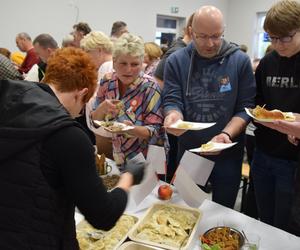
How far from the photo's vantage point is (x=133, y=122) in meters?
1.99

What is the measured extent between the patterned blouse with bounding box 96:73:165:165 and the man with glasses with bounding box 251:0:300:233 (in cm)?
58

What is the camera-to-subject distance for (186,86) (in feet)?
6.39

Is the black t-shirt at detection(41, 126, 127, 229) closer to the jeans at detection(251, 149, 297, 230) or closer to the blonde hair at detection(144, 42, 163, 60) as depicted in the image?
the jeans at detection(251, 149, 297, 230)

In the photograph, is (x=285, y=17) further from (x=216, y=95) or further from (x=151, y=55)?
(x=151, y=55)

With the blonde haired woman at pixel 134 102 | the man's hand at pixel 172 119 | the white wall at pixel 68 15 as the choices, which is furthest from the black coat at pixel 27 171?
the white wall at pixel 68 15

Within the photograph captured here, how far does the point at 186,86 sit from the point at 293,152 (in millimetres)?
675

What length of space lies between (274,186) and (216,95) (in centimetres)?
59

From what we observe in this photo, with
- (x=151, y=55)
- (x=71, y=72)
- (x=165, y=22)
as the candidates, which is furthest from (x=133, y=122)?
(x=165, y=22)

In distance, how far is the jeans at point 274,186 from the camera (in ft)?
5.69

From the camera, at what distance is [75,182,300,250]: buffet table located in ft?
4.47

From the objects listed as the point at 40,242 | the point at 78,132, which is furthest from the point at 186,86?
the point at 40,242

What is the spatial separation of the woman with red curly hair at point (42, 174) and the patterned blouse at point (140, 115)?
98cm

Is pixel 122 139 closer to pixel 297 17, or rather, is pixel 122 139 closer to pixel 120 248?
pixel 120 248

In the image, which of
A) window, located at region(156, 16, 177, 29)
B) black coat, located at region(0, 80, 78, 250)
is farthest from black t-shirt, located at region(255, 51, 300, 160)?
window, located at region(156, 16, 177, 29)
